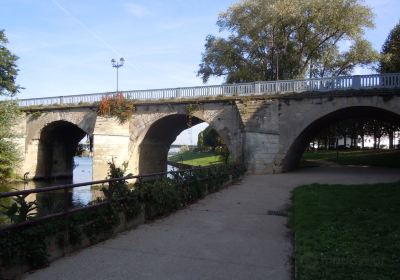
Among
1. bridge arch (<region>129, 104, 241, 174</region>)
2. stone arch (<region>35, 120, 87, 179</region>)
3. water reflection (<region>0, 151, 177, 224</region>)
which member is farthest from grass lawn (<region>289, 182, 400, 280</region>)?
stone arch (<region>35, 120, 87, 179</region>)

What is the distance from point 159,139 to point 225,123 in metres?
7.59

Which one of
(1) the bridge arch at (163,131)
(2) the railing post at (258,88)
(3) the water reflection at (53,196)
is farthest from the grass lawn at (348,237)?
(1) the bridge arch at (163,131)

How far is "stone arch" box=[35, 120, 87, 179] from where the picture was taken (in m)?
31.2

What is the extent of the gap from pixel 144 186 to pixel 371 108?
1533 cm

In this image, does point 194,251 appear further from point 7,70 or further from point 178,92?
point 7,70

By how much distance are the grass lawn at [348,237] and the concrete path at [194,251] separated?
0.40m

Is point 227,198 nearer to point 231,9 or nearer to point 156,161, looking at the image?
point 156,161

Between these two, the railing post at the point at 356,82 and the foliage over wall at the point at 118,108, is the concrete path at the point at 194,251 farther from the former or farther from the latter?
the foliage over wall at the point at 118,108

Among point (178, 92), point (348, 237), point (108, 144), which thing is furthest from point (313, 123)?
point (348, 237)

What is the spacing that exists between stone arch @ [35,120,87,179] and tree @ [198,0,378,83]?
524 inches

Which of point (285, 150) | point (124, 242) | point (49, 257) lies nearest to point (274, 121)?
point (285, 150)

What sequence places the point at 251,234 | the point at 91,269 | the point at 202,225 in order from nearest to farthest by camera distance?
the point at 91,269 → the point at 251,234 → the point at 202,225

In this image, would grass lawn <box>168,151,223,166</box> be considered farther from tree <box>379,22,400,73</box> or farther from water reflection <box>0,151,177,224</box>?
tree <box>379,22,400,73</box>

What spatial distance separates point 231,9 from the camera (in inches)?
1241
